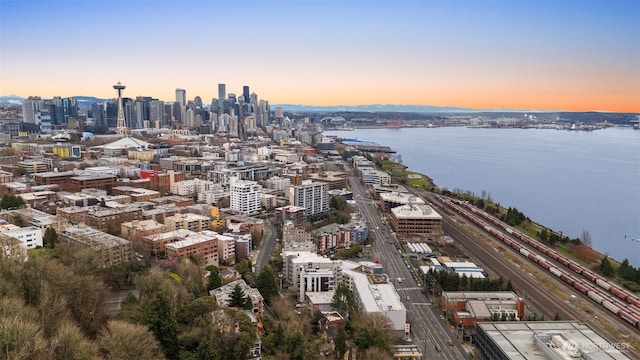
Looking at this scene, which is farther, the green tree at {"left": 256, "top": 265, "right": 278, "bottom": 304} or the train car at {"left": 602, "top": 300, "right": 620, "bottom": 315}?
the train car at {"left": 602, "top": 300, "right": 620, "bottom": 315}

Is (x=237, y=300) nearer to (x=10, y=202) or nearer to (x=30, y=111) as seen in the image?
(x=10, y=202)

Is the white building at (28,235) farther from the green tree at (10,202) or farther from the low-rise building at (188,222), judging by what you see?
the green tree at (10,202)

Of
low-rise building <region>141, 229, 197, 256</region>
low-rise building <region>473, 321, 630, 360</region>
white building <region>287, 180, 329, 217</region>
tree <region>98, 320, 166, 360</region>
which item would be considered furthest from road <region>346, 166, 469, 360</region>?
low-rise building <region>141, 229, 197, 256</region>

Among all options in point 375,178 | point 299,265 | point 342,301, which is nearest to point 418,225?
point 299,265

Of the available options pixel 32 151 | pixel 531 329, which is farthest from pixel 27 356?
pixel 32 151

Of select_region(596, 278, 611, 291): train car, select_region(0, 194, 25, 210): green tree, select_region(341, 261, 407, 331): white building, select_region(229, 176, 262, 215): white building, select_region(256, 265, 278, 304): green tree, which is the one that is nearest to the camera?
select_region(341, 261, 407, 331): white building

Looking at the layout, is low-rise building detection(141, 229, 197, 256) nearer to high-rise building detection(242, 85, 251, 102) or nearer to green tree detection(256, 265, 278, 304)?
green tree detection(256, 265, 278, 304)

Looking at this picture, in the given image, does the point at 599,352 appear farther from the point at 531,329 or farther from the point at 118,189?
the point at 118,189

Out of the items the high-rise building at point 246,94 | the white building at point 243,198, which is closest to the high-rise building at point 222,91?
the high-rise building at point 246,94
